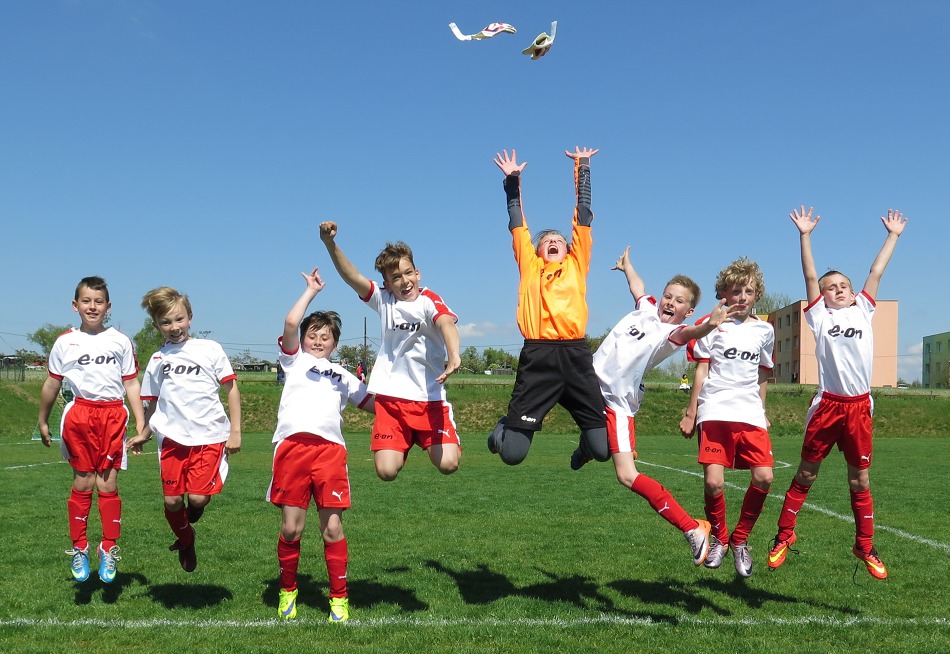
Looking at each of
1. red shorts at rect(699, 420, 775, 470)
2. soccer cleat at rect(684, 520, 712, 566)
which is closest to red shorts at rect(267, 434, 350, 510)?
soccer cleat at rect(684, 520, 712, 566)

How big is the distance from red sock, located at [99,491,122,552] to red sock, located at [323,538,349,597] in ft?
6.72

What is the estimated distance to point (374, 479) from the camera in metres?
15.3

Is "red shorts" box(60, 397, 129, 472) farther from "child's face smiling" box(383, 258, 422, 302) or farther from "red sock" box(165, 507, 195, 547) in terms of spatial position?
"child's face smiling" box(383, 258, 422, 302)

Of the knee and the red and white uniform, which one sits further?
the red and white uniform

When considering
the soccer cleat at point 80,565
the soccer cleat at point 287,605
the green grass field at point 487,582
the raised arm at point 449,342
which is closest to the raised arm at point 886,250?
the green grass field at point 487,582

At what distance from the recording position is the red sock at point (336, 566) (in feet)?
19.2

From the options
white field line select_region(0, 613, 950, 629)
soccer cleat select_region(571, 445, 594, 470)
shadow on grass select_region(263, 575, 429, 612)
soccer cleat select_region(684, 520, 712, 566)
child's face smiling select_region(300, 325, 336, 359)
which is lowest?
shadow on grass select_region(263, 575, 429, 612)

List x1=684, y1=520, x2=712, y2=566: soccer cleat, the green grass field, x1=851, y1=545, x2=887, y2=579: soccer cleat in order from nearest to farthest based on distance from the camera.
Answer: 1. the green grass field
2. x1=684, y1=520, x2=712, y2=566: soccer cleat
3. x1=851, y1=545, x2=887, y2=579: soccer cleat

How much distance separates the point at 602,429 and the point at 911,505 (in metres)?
8.68

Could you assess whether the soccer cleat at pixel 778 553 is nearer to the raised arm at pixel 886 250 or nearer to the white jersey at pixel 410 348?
the raised arm at pixel 886 250

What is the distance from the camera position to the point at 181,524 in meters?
6.62

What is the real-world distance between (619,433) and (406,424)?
158cm

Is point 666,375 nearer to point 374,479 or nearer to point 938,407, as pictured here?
point 938,407

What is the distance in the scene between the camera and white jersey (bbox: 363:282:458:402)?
6.23m
